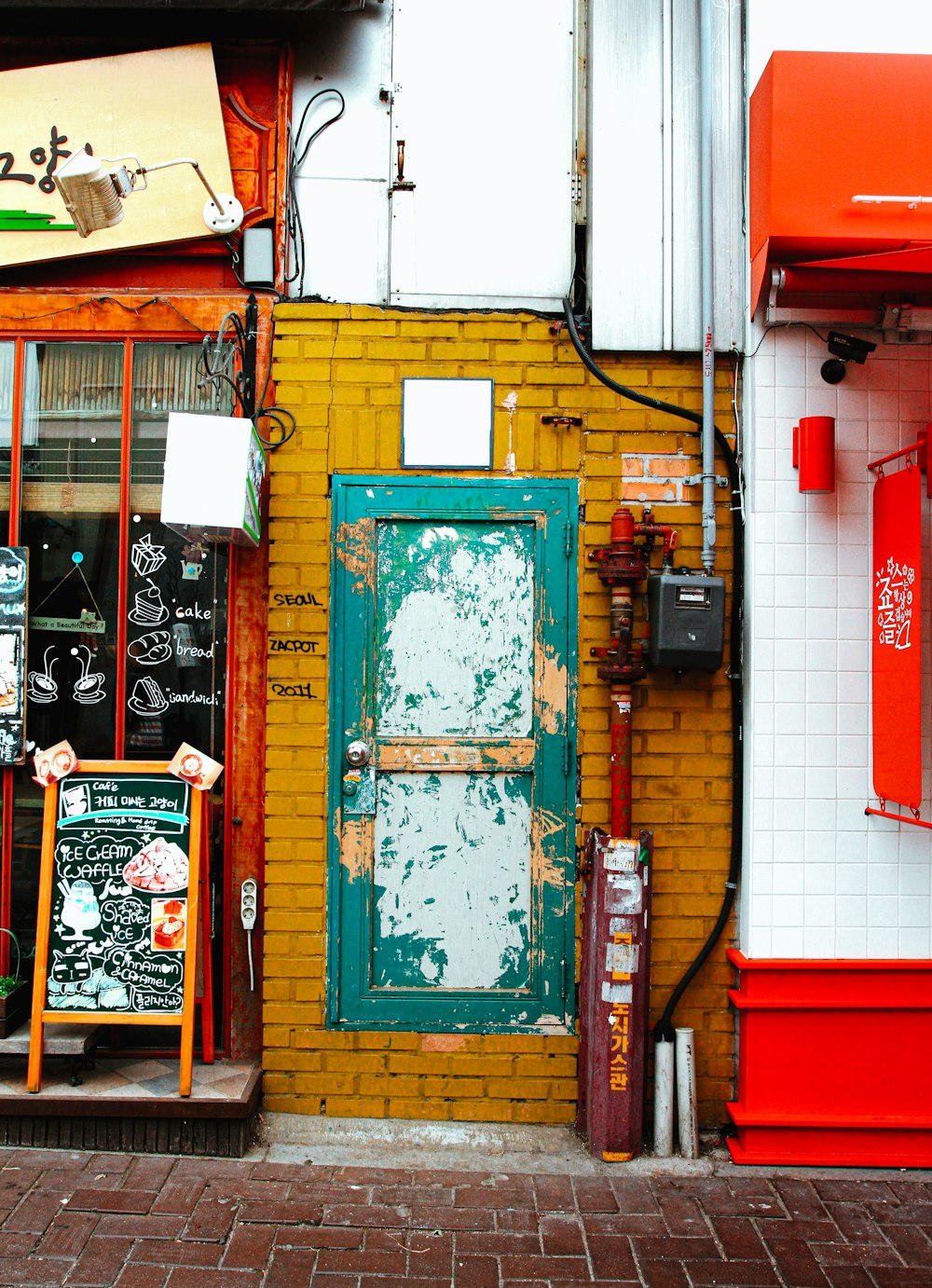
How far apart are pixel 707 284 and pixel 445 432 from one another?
1313 millimetres

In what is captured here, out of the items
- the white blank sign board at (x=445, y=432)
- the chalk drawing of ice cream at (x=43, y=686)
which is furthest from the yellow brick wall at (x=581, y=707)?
the chalk drawing of ice cream at (x=43, y=686)

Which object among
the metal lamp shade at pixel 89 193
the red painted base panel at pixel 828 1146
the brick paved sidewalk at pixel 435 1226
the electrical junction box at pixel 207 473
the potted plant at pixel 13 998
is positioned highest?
the metal lamp shade at pixel 89 193

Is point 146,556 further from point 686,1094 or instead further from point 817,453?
point 686,1094

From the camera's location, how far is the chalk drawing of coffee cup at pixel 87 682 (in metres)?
4.15

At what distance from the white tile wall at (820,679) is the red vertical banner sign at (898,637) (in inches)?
3.8

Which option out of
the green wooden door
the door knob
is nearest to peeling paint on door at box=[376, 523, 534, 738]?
the green wooden door

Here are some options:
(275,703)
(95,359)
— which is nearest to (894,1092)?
(275,703)

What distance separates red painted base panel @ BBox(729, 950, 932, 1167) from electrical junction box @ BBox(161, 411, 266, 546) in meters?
2.83

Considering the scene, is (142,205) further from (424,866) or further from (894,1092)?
(894,1092)

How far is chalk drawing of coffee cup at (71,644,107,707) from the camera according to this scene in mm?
4148

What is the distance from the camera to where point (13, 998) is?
396cm

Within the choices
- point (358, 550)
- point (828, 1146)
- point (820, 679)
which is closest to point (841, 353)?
point (820, 679)

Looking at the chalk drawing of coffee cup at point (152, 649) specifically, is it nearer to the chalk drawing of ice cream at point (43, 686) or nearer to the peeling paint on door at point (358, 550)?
the chalk drawing of ice cream at point (43, 686)

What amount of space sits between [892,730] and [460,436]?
219 cm
